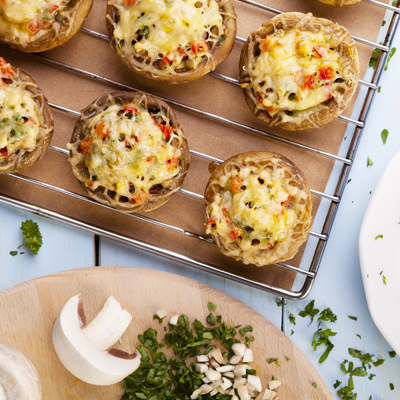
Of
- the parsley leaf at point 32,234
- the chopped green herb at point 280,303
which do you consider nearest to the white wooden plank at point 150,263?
the chopped green herb at point 280,303

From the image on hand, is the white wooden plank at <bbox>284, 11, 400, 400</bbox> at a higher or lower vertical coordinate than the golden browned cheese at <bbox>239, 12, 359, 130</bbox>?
lower

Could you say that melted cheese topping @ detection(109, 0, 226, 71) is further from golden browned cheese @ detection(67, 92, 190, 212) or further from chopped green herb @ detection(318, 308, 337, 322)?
chopped green herb @ detection(318, 308, 337, 322)

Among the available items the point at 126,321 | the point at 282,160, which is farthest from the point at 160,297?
the point at 282,160

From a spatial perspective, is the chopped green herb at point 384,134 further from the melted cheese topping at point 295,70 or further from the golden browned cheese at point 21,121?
the golden browned cheese at point 21,121

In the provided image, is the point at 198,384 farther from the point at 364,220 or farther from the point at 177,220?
the point at 364,220

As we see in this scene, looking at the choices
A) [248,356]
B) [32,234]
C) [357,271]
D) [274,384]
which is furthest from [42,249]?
[357,271]

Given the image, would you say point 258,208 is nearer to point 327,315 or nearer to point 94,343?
point 327,315

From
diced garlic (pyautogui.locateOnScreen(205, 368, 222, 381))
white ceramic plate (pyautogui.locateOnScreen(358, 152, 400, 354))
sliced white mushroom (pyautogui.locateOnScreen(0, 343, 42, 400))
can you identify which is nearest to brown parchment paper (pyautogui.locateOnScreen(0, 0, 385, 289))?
white ceramic plate (pyautogui.locateOnScreen(358, 152, 400, 354))
